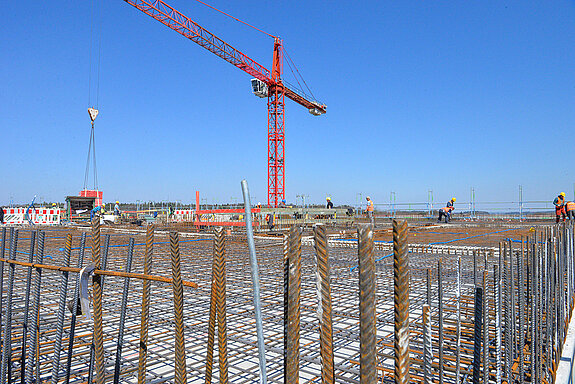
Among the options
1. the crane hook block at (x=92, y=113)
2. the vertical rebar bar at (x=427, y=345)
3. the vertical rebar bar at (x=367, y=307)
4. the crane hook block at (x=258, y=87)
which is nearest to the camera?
the vertical rebar bar at (x=367, y=307)

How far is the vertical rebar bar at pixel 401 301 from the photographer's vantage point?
1.10 meters

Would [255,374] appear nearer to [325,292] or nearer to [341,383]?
[341,383]

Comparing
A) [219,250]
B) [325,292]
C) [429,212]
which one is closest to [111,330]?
[219,250]

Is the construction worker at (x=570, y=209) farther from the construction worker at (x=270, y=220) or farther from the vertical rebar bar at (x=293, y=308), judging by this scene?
the vertical rebar bar at (x=293, y=308)

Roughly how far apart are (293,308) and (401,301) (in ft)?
1.26

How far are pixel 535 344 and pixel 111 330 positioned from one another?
3817 millimetres

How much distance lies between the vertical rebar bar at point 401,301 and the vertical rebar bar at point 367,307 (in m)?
0.08

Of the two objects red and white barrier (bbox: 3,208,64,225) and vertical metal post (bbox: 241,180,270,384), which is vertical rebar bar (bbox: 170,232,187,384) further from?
red and white barrier (bbox: 3,208,64,225)

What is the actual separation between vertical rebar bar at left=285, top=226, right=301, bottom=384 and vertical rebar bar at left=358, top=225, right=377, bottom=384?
0.27 m

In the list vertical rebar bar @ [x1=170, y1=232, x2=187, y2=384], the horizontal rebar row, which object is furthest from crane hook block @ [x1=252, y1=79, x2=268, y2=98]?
vertical rebar bar @ [x1=170, y1=232, x2=187, y2=384]

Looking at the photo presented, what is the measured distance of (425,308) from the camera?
152 centimetres

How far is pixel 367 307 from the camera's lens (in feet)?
3.59

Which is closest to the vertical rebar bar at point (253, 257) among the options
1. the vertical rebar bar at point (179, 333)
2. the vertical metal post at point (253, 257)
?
the vertical metal post at point (253, 257)

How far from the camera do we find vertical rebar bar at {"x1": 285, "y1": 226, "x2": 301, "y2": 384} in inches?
51.1
